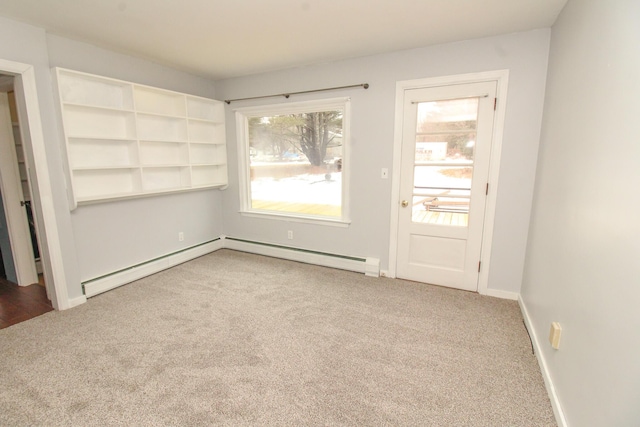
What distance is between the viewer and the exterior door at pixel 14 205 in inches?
118

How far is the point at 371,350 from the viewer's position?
2.15 metres

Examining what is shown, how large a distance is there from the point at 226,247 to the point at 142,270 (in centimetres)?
129

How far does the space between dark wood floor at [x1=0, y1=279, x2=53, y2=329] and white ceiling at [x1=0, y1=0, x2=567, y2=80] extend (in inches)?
94.6

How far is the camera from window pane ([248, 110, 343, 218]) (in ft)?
12.1

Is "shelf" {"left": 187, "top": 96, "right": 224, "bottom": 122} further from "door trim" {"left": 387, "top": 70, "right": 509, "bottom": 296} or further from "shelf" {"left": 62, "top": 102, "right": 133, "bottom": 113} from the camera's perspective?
"door trim" {"left": 387, "top": 70, "right": 509, "bottom": 296}

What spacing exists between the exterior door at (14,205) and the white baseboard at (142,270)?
3.27ft

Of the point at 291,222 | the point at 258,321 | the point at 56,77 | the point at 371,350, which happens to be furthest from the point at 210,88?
the point at 371,350

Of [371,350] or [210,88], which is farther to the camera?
[210,88]

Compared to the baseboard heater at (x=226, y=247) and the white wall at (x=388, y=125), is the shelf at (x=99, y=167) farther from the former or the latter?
the white wall at (x=388, y=125)

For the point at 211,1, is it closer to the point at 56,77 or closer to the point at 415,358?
the point at 56,77

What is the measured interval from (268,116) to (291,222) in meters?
1.44

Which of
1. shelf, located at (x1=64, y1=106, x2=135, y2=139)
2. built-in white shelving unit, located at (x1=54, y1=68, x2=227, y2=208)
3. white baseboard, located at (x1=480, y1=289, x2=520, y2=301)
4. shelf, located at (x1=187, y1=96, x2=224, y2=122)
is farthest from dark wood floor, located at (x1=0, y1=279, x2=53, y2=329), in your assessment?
white baseboard, located at (x1=480, y1=289, x2=520, y2=301)

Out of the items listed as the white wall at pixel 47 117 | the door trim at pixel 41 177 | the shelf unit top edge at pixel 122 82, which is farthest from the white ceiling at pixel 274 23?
the door trim at pixel 41 177

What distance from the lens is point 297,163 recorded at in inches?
157
